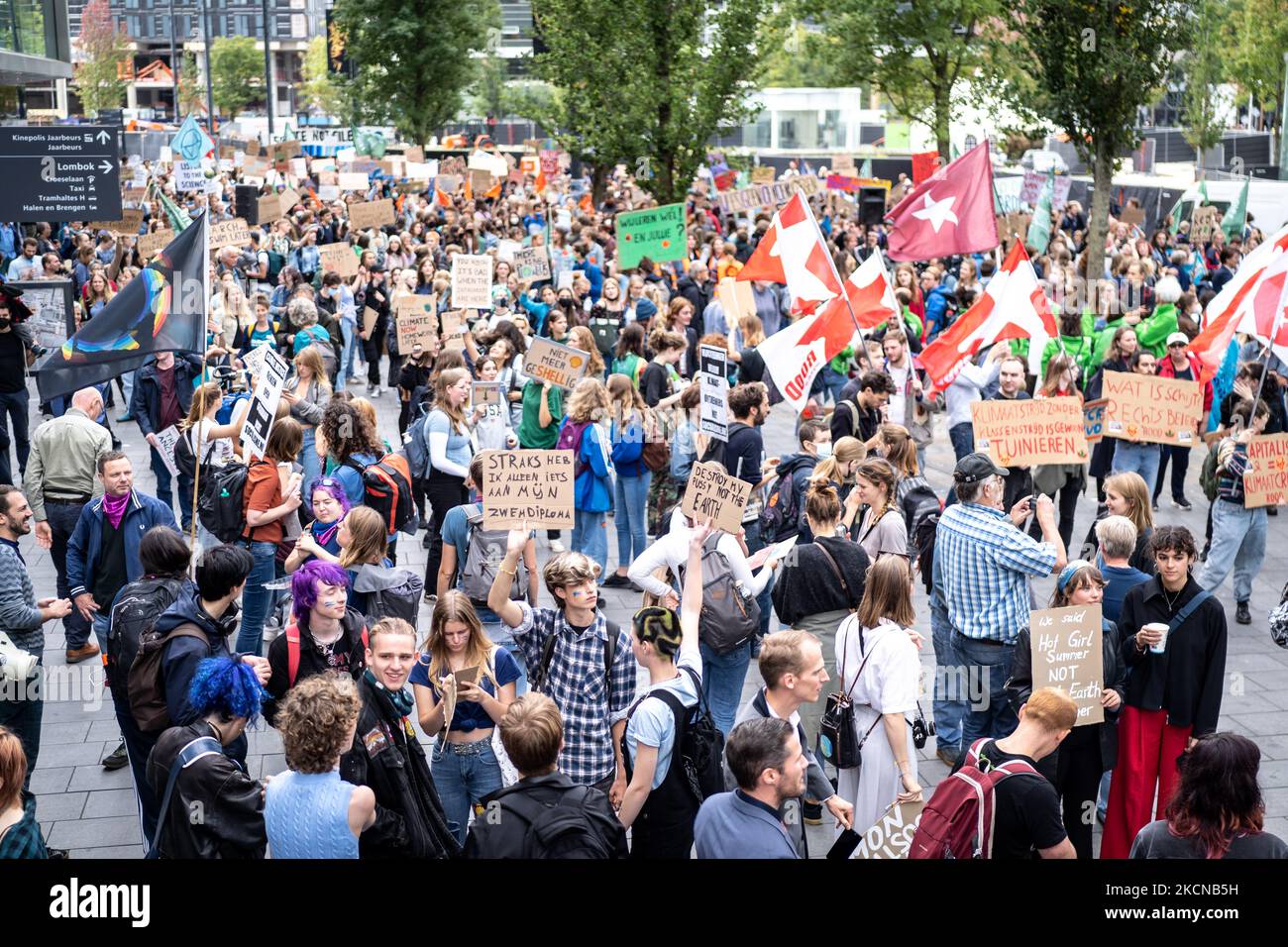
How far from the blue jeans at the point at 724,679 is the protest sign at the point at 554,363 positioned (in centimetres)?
386

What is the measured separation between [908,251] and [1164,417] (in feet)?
13.6

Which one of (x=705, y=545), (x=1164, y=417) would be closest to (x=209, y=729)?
(x=705, y=545)

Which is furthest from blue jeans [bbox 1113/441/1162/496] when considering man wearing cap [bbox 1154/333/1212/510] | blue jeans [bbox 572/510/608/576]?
blue jeans [bbox 572/510/608/576]

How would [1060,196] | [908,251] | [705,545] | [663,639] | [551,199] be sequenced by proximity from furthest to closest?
1. [551,199]
2. [1060,196]
3. [908,251]
4. [705,545]
5. [663,639]

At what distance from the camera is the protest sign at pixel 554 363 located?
10.8 m

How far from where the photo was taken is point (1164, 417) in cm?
1032

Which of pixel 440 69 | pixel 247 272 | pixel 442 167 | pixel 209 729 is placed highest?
Answer: pixel 440 69

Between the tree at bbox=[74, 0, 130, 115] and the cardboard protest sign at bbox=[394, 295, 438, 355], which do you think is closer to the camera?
the cardboard protest sign at bbox=[394, 295, 438, 355]

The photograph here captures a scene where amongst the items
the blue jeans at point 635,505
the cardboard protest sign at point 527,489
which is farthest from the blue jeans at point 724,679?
the blue jeans at point 635,505

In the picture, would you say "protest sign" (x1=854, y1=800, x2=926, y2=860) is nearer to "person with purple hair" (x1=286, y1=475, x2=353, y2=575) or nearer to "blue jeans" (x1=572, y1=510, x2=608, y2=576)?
"person with purple hair" (x1=286, y1=475, x2=353, y2=575)

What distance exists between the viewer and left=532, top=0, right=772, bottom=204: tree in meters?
22.2

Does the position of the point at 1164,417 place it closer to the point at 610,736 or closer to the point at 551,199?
the point at 610,736

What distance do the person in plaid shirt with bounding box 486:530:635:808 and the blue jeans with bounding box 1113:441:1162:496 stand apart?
701 cm

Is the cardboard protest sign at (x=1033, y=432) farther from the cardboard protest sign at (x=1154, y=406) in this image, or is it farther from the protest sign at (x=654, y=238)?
the protest sign at (x=654, y=238)
